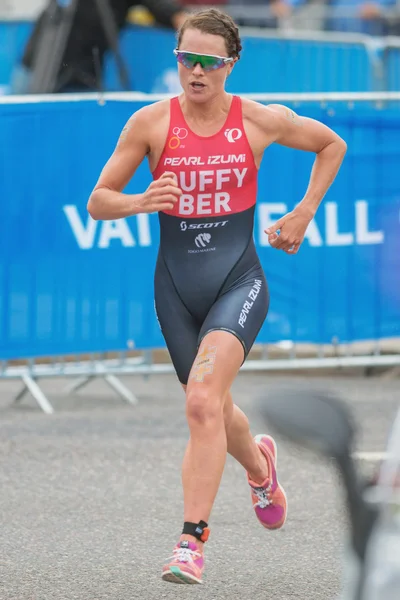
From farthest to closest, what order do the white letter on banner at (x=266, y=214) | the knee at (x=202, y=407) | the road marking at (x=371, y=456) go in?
the white letter on banner at (x=266, y=214), the road marking at (x=371, y=456), the knee at (x=202, y=407)

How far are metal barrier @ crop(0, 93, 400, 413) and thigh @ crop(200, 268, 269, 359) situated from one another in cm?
382

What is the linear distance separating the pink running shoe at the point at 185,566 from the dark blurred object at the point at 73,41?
8.94m

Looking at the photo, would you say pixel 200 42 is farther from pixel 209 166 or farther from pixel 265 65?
pixel 265 65

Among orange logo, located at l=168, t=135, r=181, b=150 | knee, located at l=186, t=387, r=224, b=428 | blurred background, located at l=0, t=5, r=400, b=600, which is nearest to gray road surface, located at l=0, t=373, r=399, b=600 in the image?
blurred background, located at l=0, t=5, r=400, b=600

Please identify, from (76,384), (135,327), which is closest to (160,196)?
(135,327)

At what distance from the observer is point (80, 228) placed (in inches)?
378

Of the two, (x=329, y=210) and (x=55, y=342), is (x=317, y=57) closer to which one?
(x=329, y=210)

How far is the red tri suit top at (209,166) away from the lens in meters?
5.81

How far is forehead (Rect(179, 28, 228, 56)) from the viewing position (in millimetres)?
5719

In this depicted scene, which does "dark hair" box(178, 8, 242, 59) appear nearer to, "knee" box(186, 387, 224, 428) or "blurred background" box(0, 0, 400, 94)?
"knee" box(186, 387, 224, 428)

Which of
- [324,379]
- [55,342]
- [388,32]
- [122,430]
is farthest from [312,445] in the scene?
[388,32]

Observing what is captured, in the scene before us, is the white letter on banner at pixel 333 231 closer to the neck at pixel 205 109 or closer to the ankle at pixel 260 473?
the ankle at pixel 260 473

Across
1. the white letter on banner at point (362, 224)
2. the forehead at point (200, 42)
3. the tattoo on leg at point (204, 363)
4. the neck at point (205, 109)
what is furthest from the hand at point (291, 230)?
the white letter on banner at point (362, 224)

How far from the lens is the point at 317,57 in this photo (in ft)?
47.8
